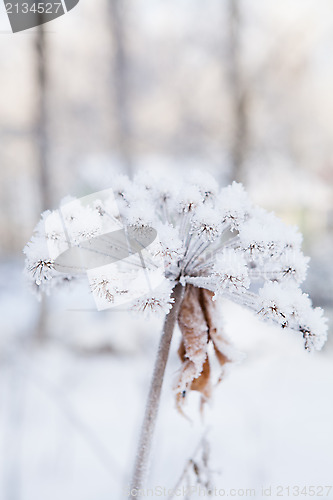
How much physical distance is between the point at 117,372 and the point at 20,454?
1265 millimetres

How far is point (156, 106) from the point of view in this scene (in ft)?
17.2

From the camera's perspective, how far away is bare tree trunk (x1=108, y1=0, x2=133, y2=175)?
405 cm

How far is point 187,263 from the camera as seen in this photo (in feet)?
1.89

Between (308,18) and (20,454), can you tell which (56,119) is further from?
(20,454)

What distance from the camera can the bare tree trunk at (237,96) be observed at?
12.8 feet

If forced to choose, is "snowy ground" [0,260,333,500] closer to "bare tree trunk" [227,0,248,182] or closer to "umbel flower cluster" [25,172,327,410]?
"umbel flower cluster" [25,172,327,410]

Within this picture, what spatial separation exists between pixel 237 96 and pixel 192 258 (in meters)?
4.10

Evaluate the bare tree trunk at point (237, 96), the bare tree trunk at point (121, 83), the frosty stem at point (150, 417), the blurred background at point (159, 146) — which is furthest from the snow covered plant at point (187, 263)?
the bare tree trunk at point (121, 83)

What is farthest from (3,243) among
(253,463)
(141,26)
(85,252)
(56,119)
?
(85,252)

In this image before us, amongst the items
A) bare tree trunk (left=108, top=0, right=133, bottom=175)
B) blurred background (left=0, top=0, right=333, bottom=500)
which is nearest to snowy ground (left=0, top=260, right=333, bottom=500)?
blurred background (left=0, top=0, right=333, bottom=500)

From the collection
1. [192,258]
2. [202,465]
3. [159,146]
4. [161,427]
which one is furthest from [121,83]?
[202,465]

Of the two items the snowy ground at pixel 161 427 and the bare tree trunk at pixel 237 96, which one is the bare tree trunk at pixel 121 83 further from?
the snowy ground at pixel 161 427

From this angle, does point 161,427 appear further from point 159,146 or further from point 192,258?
point 159,146

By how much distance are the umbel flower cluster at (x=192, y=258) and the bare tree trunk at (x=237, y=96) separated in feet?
10.9
